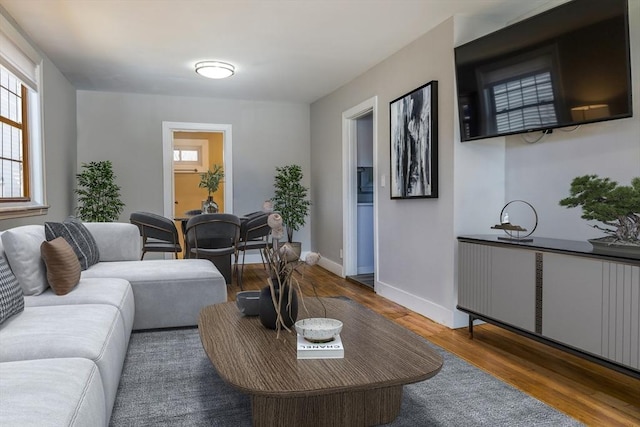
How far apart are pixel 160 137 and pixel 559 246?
5.30 meters

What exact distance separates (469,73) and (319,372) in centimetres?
258

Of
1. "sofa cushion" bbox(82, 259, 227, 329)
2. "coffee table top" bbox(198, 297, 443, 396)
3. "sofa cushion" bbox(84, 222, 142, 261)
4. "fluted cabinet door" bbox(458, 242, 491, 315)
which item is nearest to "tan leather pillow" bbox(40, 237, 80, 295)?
"sofa cushion" bbox(82, 259, 227, 329)

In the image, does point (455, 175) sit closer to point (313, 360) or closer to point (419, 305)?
point (419, 305)

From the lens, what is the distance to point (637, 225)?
218 cm

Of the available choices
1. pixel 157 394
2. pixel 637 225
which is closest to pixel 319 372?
pixel 157 394

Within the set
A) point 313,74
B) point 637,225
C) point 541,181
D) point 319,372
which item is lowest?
point 319,372

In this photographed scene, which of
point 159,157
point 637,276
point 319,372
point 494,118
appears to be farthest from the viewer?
point 159,157

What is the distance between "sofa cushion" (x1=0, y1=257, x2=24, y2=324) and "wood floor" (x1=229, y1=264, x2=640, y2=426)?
1.50 m

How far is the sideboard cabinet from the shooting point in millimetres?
2076

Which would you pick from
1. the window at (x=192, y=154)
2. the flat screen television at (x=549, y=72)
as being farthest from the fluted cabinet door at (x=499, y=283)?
the window at (x=192, y=154)

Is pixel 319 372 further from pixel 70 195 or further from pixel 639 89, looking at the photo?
pixel 70 195

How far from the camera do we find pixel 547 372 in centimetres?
251

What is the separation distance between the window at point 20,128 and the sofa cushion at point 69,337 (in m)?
1.56

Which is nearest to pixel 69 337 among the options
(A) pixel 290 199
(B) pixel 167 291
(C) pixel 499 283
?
(B) pixel 167 291
